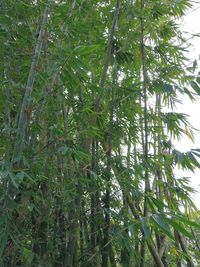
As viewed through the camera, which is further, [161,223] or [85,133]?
[85,133]

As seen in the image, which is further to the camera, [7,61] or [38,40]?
[7,61]

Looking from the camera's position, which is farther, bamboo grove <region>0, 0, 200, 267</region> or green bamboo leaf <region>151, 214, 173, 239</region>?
bamboo grove <region>0, 0, 200, 267</region>

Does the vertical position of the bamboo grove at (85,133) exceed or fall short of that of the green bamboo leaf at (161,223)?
it exceeds it

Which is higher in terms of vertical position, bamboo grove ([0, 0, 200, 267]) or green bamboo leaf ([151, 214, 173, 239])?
bamboo grove ([0, 0, 200, 267])

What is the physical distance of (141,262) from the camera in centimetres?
245

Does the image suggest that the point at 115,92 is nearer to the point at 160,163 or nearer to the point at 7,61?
the point at 160,163

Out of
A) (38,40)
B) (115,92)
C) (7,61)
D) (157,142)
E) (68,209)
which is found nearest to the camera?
(38,40)

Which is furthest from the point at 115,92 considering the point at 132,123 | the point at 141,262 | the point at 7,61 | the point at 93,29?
the point at 141,262

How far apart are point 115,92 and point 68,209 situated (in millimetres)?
841

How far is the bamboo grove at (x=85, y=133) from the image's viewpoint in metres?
1.93

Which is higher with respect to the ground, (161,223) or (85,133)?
(85,133)

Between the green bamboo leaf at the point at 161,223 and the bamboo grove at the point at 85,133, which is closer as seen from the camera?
the green bamboo leaf at the point at 161,223

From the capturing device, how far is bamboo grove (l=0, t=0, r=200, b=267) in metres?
1.93

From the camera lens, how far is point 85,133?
217 cm
